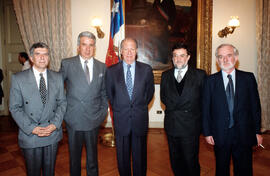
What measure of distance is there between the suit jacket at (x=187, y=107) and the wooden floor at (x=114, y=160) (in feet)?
3.43

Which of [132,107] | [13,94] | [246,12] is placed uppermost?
[246,12]

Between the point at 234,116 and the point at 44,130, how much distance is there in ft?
6.61

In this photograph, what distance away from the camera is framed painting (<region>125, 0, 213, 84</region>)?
4.88 m

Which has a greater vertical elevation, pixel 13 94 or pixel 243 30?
pixel 243 30

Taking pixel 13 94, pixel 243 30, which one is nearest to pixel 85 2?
pixel 13 94

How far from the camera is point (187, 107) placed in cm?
222

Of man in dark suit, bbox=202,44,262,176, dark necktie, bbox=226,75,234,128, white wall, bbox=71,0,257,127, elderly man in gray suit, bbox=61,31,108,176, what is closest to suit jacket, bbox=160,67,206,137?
man in dark suit, bbox=202,44,262,176

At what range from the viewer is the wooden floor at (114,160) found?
2930 millimetres

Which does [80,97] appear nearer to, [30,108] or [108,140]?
[30,108]

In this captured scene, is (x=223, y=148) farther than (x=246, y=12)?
No

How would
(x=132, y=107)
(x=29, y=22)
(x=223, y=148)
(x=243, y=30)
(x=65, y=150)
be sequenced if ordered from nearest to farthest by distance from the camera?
(x=223, y=148) < (x=132, y=107) < (x=65, y=150) < (x=29, y=22) < (x=243, y=30)

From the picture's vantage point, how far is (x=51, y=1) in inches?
189

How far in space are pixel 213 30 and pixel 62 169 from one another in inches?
192

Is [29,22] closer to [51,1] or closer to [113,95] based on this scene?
[51,1]
